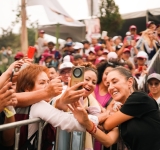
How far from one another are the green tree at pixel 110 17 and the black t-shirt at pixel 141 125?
1914 cm

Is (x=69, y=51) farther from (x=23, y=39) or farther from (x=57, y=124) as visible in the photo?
(x=57, y=124)

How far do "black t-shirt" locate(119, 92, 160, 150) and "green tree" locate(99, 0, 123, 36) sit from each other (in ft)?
62.8

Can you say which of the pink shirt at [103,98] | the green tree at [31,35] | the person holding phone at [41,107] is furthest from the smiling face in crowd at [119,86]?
the green tree at [31,35]

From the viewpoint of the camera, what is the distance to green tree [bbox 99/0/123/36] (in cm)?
2178

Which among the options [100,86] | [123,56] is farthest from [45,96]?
[123,56]

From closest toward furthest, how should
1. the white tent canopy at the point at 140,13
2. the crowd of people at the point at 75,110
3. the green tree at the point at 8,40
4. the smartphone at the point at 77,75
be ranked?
the smartphone at the point at 77,75, the crowd of people at the point at 75,110, the white tent canopy at the point at 140,13, the green tree at the point at 8,40

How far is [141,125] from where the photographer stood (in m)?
2.30

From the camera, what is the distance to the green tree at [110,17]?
21781 millimetres

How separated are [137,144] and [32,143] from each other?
2.82ft

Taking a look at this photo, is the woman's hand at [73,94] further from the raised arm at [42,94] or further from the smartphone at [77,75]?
the raised arm at [42,94]

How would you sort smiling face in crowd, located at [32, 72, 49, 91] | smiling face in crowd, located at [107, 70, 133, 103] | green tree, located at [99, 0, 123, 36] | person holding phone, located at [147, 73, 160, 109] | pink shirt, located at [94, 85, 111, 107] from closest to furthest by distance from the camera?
smiling face in crowd, located at [32, 72, 49, 91] → smiling face in crowd, located at [107, 70, 133, 103] → pink shirt, located at [94, 85, 111, 107] → person holding phone, located at [147, 73, 160, 109] → green tree, located at [99, 0, 123, 36]

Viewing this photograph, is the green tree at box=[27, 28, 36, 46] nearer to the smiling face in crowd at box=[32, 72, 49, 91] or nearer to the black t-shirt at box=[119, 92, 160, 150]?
the smiling face in crowd at box=[32, 72, 49, 91]

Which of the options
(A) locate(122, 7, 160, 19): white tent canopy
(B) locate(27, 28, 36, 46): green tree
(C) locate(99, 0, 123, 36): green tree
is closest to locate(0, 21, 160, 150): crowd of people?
(A) locate(122, 7, 160, 19): white tent canopy

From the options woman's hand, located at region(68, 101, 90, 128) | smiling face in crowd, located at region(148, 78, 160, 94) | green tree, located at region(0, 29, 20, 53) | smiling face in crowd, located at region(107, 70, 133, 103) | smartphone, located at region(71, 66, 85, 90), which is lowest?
smiling face in crowd, located at region(148, 78, 160, 94)
